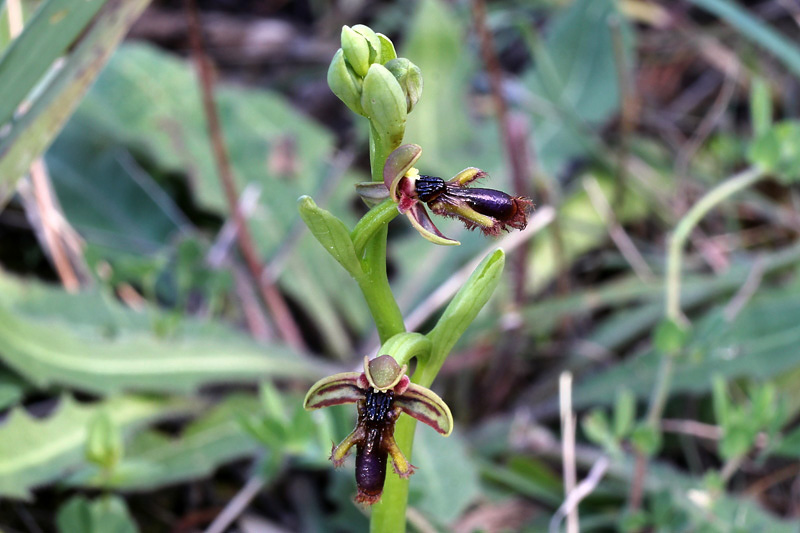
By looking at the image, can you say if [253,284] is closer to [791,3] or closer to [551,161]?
[551,161]

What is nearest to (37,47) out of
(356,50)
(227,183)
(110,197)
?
(227,183)

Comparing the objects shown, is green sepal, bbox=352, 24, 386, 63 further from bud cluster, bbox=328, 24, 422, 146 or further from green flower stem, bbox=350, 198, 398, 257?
green flower stem, bbox=350, 198, 398, 257

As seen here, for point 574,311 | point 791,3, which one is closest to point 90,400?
point 574,311

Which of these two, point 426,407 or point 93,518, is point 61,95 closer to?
point 93,518

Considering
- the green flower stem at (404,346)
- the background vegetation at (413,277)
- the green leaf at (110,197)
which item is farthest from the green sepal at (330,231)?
the green leaf at (110,197)

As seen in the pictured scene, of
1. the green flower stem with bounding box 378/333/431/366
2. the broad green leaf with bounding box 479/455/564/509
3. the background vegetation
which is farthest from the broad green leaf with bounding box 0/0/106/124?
the broad green leaf with bounding box 479/455/564/509

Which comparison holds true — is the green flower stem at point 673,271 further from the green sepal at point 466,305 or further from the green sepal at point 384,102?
the green sepal at point 384,102
